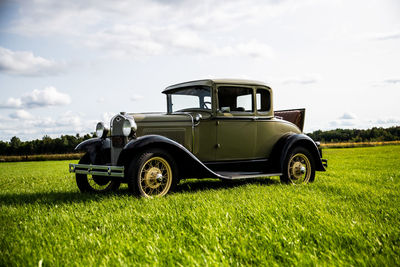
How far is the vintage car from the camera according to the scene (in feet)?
17.3

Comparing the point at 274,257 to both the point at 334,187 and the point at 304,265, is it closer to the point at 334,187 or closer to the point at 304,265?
the point at 304,265

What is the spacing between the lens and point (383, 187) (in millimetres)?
6160

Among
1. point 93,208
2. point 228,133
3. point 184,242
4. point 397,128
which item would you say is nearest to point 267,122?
point 228,133

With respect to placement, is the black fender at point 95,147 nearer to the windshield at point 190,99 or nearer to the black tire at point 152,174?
the black tire at point 152,174

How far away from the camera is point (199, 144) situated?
6.17 metres

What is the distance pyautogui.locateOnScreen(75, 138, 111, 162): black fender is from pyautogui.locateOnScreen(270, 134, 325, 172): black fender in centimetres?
335

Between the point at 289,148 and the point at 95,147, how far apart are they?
12.6 feet

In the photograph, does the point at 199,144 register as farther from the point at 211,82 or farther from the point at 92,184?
the point at 92,184

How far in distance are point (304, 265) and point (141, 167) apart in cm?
305

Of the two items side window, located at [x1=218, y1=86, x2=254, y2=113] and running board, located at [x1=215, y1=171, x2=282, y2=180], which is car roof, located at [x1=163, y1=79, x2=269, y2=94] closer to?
side window, located at [x1=218, y1=86, x2=254, y2=113]

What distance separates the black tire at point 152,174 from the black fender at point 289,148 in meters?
2.47

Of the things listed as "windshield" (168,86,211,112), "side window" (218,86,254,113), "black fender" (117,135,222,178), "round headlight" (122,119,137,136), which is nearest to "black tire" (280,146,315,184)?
"side window" (218,86,254,113)

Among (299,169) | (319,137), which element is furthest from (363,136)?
(299,169)

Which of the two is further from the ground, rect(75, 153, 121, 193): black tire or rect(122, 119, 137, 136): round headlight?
rect(122, 119, 137, 136): round headlight
